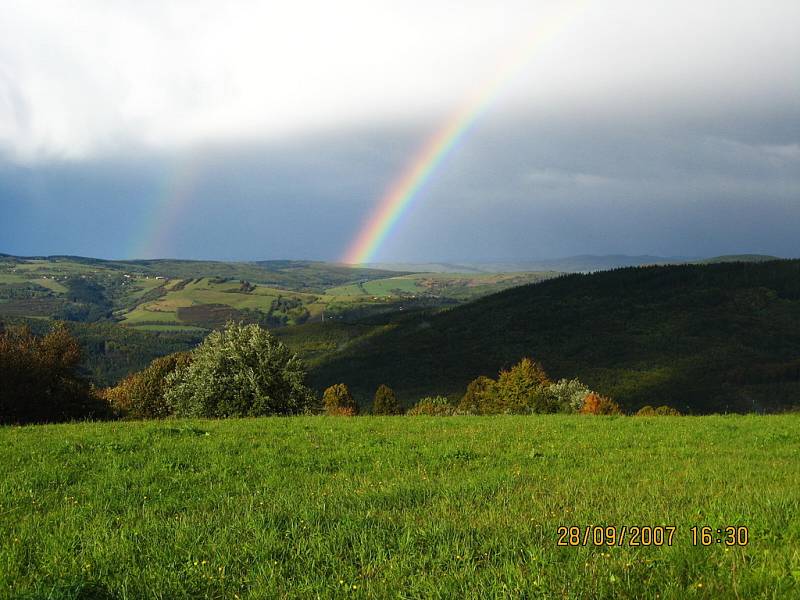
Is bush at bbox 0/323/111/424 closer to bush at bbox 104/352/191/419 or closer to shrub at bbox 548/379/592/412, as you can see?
bush at bbox 104/352/191/419

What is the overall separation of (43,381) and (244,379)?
11.3 metres

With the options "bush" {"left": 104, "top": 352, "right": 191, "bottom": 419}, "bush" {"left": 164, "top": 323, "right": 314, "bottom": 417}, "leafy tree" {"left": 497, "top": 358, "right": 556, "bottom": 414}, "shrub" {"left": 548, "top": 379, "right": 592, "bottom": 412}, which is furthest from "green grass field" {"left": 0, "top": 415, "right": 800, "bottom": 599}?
"shrub" {"left": 548, "top": 379, "right": 592, "bottom": 412}

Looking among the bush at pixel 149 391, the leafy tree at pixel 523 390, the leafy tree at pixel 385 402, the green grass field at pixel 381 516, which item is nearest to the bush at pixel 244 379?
the green grass field at pixel 381 516

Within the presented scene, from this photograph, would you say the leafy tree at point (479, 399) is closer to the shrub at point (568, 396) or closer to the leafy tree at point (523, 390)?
the leafy tree at point (523, 390)

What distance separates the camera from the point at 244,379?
3522cm

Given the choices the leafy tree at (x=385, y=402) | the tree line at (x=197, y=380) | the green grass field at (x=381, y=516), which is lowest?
the leafy tree at (x=385, y=402)

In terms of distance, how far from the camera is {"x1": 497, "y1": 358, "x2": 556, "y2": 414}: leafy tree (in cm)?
7306

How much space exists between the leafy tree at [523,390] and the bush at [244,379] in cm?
Result: 4124

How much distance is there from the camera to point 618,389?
146625 mm

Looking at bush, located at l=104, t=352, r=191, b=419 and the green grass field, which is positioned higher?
the green grass field

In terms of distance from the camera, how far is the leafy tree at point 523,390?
73.1m

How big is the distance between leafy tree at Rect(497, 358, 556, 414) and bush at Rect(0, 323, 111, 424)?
49339mm

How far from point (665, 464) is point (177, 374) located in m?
43.7

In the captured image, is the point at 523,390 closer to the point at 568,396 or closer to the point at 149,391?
the point at 568,396
